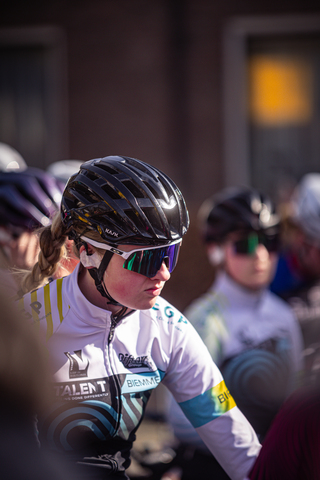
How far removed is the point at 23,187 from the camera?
10.9ft

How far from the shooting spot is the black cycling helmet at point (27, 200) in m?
3.13

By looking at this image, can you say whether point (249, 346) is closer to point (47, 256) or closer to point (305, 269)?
point (305, 269)

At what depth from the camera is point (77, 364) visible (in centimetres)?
200

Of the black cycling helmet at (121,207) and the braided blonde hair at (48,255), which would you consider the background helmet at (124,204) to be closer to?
the black cycling helmet at (121,207)

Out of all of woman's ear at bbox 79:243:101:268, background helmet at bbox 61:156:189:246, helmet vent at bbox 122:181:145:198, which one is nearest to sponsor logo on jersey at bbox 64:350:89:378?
woman's ear at bbox 79:243:101:268

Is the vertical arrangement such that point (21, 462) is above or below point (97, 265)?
below

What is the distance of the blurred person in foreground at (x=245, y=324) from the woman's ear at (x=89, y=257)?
1.35 meters

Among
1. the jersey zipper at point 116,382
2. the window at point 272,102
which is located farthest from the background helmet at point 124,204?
the window at point 272,102

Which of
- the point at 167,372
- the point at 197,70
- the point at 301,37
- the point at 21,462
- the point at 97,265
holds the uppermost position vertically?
the point at 301,37

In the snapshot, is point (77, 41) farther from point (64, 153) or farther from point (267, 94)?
point (267, 94)

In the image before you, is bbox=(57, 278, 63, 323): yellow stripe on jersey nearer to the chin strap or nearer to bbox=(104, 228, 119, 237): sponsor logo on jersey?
the chin strap

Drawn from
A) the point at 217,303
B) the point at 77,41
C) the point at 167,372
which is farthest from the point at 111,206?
the point at 77,41

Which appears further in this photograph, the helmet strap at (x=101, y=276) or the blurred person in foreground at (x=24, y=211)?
the blurred person in foreground at (x=24, y=211)

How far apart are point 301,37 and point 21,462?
420 inches
